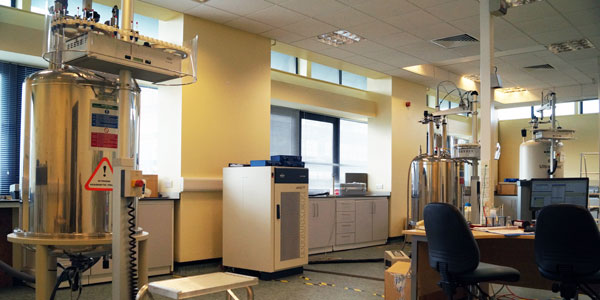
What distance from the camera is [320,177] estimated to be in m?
8.35

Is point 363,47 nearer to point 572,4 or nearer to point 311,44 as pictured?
point 311,44

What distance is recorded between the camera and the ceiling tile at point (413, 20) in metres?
5.77

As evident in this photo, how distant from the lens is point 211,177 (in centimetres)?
575

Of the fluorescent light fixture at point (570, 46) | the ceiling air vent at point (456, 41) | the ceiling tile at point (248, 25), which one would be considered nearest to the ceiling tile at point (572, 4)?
the ceiling air vent at point (456, 41)

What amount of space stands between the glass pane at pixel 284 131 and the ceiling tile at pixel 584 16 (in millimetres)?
4106

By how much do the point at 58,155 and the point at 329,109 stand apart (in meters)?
5.82

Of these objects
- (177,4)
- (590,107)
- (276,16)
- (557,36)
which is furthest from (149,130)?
(590,107)

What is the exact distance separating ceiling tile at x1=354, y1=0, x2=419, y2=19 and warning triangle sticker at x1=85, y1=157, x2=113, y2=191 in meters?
3.61

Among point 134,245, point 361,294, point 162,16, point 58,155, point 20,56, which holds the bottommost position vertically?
point 361,294

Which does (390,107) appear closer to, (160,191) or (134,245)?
(160,191)

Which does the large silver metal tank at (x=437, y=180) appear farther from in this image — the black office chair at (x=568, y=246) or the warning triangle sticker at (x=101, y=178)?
the warning triangle sticker at (x=101, y=178)

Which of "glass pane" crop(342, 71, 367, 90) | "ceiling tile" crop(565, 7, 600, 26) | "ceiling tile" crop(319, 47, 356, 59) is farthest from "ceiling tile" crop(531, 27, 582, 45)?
"glass pane" crop(342, 71, 367, 90)

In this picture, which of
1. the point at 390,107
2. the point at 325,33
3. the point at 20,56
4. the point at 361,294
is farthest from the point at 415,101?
the point at 20,56

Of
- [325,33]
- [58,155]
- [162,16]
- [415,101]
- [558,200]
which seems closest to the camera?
[58,155]
